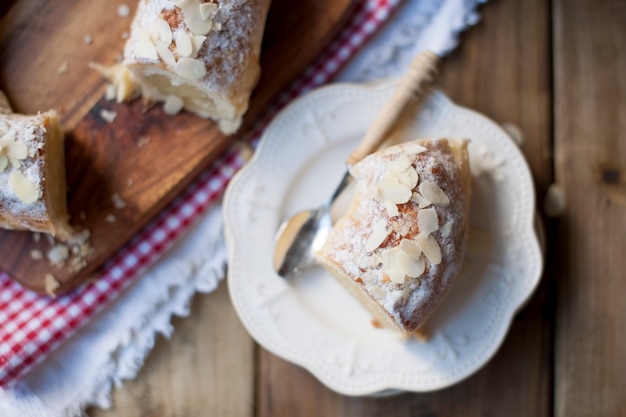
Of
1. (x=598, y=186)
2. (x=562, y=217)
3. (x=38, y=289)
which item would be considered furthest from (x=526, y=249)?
(x=38, y=289)

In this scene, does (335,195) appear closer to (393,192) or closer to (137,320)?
(393,192)

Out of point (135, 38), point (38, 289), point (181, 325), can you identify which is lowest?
point (181, 325)

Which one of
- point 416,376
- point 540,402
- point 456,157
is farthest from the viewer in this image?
point 540,402

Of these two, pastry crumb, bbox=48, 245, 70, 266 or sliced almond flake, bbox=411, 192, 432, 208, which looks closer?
sliced almond flake, bbox=411, 192, 432, 208

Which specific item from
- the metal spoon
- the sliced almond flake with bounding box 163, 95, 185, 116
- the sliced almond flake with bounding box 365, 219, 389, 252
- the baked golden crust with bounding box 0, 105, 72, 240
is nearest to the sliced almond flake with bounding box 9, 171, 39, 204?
the baked golden crust with bounding box 0, 105, 72, 240

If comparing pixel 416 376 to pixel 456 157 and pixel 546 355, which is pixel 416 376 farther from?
pixel 456 157

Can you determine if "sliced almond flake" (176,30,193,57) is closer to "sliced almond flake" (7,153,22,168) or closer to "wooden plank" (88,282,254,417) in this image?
"sliced almond flake" (7,153,22,168)

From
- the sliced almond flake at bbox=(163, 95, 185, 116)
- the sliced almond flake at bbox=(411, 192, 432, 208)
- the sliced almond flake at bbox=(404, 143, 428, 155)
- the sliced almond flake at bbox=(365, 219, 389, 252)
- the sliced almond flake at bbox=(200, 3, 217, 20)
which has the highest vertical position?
the sliced almond flake at bbox=(200, 3, 217, 20)
